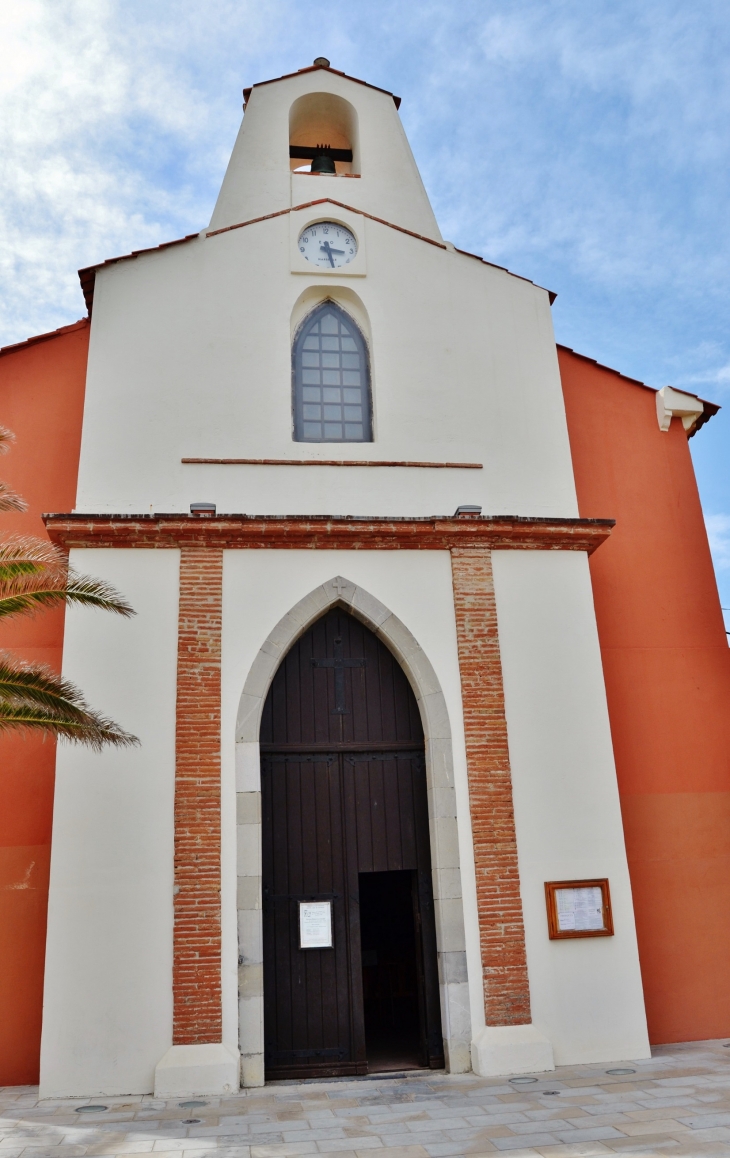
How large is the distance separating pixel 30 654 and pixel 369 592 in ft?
12.0

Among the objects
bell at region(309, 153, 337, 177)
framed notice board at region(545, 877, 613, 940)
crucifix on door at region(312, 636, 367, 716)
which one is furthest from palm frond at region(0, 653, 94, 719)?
bell at region(309, 153, 337, 177)

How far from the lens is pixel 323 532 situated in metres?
9.41

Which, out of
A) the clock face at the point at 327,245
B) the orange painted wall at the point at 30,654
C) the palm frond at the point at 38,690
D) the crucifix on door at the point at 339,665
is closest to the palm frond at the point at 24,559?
the palm frond at the point at 38,690

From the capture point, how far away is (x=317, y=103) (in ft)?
42.1

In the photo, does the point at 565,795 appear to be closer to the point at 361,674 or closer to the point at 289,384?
the point at 361,674

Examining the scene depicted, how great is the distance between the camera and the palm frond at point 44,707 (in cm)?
731

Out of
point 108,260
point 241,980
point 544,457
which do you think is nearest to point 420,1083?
point 241,980

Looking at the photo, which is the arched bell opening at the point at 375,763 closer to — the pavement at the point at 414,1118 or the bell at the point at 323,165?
the pavement at the point at 414,1118

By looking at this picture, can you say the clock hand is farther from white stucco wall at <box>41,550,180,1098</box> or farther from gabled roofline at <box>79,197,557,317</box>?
white stucco wall at <box>41,550,180,1098</box>

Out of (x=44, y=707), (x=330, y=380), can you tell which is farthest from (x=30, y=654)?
(x=330, y=380)

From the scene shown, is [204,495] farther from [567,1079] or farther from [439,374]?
[567,1079]

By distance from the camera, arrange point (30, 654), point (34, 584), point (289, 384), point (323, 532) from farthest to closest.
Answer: point (289, 384) → point (30, 654) → point (323, 532) → point (34, 584)

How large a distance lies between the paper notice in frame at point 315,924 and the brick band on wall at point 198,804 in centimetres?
88

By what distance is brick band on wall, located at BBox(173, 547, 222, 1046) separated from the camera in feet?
26.1
